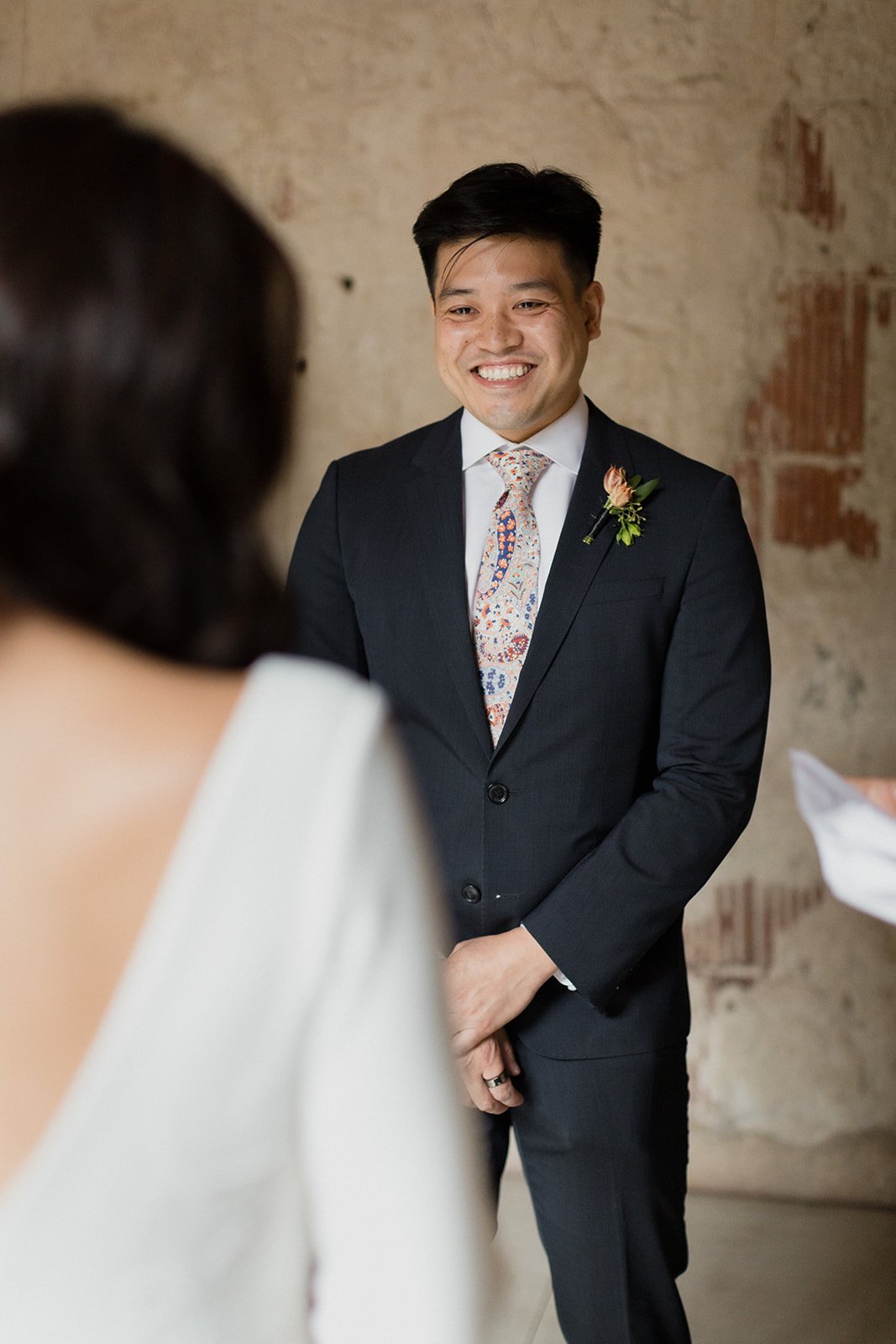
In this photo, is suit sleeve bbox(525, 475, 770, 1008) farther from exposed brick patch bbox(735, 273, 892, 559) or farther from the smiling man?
exposed brick patch bbox(735, 273, 892, 559)

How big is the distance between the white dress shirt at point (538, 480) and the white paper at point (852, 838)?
2.55ft

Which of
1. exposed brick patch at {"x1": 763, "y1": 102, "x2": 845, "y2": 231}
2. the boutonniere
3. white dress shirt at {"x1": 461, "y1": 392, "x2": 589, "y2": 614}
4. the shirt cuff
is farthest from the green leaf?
exposed brick patch at {"x1": 763, "y1": 102, "x2": 845, "y2": 231}

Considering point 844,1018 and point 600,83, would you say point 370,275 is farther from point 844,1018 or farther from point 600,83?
point 844,1018

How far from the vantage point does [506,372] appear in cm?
212

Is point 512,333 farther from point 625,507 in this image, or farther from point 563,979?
point 563,979

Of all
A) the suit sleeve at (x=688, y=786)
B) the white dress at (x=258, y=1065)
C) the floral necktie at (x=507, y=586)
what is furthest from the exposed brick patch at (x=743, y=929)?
the white dress at (x=258, y=1065)

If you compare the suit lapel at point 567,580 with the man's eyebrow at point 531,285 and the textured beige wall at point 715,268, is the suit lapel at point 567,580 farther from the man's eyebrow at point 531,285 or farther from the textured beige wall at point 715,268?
the textured beige wall at point 715,268

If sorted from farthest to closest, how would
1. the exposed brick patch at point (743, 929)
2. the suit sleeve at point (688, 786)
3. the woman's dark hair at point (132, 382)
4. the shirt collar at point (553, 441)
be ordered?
the exposed brick patch at point (743, 929), the shirt collar at point (553, 441), the suit sleeve at point (688, 786), the woman's dark hair at point (132, 382)

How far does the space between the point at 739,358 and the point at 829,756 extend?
1.05 metres

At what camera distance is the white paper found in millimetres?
1461

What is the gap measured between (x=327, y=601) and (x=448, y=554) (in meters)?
0.24

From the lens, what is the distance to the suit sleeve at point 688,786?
1.96 metres

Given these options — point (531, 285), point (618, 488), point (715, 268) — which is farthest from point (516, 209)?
point (715, 268)

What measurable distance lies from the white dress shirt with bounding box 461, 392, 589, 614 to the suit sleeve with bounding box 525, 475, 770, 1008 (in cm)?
25
